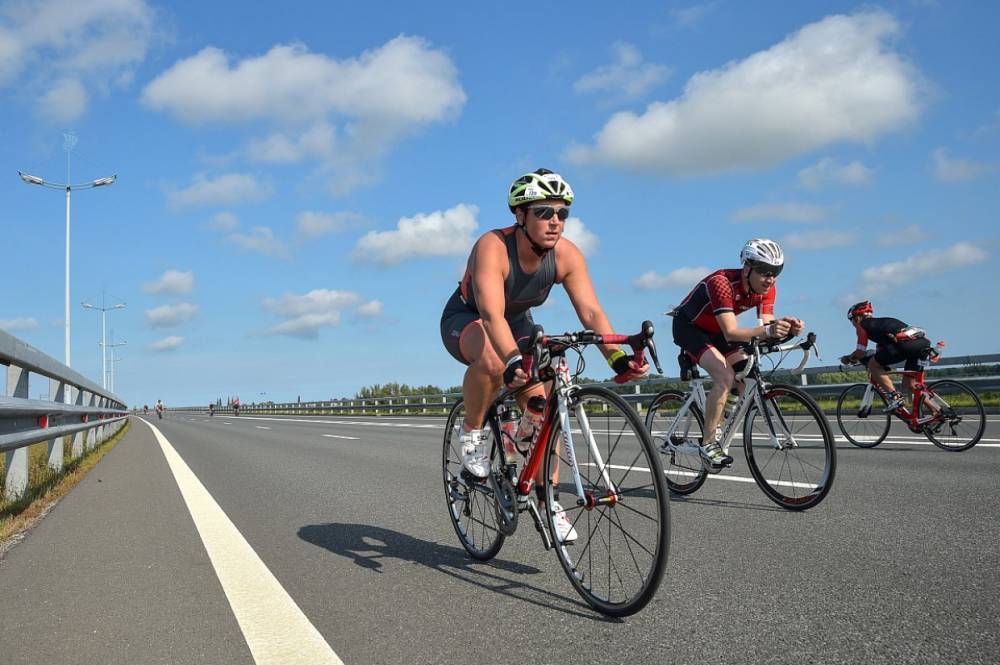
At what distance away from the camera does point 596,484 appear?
324cm

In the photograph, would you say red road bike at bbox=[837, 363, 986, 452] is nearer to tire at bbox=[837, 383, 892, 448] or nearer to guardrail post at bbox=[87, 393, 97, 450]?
tire at bbox=[837, 383, 892, 448]

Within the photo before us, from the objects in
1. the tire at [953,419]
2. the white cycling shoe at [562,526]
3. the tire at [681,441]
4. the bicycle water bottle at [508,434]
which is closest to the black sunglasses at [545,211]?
the bicycle water bottle at [508,434]

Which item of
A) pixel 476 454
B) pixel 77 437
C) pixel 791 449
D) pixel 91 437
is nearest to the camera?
pixel 476 454

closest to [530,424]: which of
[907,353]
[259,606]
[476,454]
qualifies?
[476,454]

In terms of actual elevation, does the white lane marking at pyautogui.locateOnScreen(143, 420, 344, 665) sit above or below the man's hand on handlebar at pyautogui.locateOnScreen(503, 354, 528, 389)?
below

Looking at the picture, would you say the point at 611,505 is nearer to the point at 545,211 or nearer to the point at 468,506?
the point at 468,506

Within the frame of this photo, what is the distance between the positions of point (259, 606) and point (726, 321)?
3.69 m

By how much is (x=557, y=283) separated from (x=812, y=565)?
1800 mm

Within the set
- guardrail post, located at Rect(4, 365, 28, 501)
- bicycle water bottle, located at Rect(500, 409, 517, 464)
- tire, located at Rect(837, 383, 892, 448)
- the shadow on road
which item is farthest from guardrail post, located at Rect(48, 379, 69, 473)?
tire, located at Rect(837, 383, 892, 448)

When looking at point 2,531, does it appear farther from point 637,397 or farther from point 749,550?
point 637,397

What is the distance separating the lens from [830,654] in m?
2.40

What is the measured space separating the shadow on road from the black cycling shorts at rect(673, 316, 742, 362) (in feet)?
8.64

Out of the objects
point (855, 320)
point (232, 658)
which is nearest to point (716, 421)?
point (232, 658)

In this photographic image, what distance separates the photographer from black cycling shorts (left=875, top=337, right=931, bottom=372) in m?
8.77
